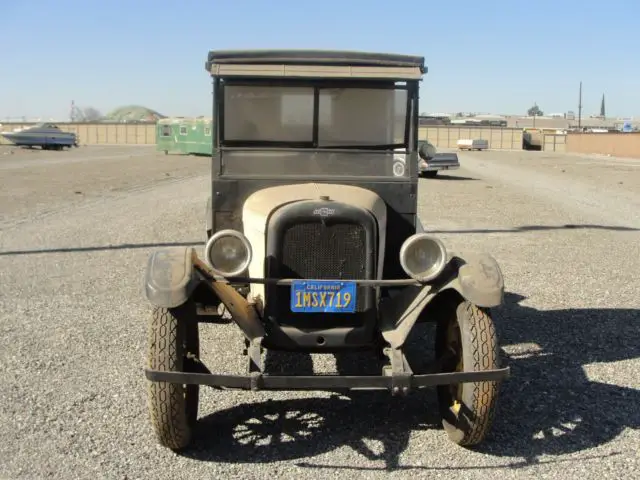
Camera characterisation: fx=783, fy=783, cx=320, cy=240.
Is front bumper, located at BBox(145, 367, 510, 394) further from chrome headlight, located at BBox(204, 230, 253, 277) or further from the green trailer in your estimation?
the green trailer

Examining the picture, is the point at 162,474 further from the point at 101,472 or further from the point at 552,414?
the point at 552,414

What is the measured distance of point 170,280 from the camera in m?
4.46

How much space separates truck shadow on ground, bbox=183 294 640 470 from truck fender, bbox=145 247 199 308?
88cm

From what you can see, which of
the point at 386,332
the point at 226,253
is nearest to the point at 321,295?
the point at 386,332

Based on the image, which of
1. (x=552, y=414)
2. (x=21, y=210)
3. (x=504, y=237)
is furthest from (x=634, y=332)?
(x=21, y=210)

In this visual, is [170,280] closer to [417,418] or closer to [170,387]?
[170,387]

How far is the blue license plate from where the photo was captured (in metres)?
4.59

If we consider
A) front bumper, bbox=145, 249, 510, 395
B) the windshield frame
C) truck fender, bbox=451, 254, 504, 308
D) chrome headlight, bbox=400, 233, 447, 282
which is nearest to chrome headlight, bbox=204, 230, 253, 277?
front bumper, bbox=145, 249, 510, 395

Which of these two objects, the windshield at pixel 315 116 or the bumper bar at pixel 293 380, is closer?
the bumper bar at pixel 293 380

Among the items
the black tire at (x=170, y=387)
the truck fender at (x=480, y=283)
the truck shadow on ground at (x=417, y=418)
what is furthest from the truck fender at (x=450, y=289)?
the black tire at (x=170, y=387)

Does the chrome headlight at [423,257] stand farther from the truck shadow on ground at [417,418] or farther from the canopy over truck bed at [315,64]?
Answer: the canopy over truck bed at [315,64]

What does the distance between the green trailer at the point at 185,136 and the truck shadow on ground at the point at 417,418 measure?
43468 millimetres

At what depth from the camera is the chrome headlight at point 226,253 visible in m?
4.57

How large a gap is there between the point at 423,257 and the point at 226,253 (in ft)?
3.90
